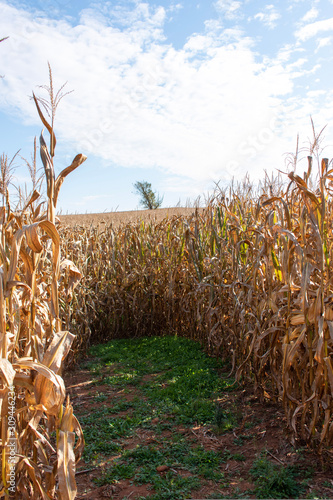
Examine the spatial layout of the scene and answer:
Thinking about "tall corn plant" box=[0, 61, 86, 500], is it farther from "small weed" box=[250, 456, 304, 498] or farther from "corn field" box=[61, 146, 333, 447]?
"corn field" box=[61, 146, 333, 447]

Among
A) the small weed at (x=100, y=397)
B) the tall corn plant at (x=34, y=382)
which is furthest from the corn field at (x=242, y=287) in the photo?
the tall corn plant at (x=34, y=382)

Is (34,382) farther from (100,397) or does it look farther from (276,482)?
(100,397)

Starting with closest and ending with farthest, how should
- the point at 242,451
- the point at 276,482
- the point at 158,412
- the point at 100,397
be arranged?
the point at 276,482, the point at 242,451, the point at 158,412, the point at 100,397

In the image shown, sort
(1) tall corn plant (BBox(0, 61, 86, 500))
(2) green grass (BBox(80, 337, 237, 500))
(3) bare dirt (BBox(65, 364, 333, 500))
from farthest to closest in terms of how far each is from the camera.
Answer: (2) green grass (BBox(80, 337, 237, 500))
(3) bare dirt (BBox(65, 364, 333, 500))
(1) tall corn plant (BBox(0, 61, 86, 500))

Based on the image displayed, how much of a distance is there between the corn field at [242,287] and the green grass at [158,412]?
344mm

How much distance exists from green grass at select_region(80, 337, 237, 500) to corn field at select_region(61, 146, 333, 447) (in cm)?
34

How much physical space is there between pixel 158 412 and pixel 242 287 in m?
1.35

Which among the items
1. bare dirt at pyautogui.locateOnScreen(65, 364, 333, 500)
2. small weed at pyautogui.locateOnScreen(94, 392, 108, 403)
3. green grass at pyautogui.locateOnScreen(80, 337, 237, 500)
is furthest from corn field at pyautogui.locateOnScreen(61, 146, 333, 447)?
small weed at pyautogui.locateOnScreen(94, 392, 108, 403)

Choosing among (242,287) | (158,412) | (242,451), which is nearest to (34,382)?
(242,451)

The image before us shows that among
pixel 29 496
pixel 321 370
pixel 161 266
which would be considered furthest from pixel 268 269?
pixel 161 266

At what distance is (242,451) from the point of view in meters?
2.70

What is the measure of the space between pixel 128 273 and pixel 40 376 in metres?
4.04

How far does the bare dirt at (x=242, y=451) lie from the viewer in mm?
2271

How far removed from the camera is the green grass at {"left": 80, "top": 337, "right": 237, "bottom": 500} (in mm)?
2457
